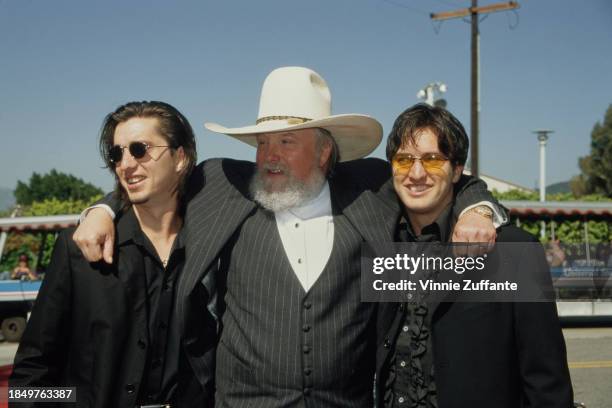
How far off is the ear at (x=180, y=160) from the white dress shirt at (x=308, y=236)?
0.52m

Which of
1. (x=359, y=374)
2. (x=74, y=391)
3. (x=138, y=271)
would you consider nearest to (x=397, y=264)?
(x=359, y=374)

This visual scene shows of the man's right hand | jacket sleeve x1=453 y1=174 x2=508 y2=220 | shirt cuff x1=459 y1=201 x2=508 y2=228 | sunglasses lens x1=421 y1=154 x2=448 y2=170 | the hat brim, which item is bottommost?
the man's right hand

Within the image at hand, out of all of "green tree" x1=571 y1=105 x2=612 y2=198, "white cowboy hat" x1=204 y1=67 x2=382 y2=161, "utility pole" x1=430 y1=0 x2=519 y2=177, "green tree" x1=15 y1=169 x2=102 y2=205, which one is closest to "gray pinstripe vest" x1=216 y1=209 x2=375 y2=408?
"white cowboy hat" x1=204 y1=67 x2=382 y2=161

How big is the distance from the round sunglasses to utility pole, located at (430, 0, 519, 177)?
16.3 meters

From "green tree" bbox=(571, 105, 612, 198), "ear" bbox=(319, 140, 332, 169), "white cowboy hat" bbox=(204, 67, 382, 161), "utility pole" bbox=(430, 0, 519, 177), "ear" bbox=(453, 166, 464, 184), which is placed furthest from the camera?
"green tree" bbox=(571, 105, 612, 198)

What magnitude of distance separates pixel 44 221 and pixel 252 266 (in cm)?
1178

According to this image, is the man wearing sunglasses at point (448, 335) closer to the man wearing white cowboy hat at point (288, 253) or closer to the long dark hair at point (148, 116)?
the man wearing white cowboy hat at point (288, 253)

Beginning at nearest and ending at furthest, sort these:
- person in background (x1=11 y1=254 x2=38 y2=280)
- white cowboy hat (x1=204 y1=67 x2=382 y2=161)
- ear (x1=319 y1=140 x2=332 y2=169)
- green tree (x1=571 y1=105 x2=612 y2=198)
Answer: white cowboy hat (x1=204 y1=67 x2=382 y2=161) → ear (x1=319 y1=140 x2=332 y2=169) → person in background (x1=11 y1=254 x2=38 y2=280) → green tree (x1=571 y1=105 x2=612 y2=198)

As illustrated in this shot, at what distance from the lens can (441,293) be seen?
8.58 ft

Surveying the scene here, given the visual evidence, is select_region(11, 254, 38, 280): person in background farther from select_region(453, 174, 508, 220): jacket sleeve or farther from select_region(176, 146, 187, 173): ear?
select_region(453, 174, 508, 220): jacket sleeve

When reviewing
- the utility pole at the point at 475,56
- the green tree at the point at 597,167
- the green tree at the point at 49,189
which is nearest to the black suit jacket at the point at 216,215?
the utility pole at the point at 475,56

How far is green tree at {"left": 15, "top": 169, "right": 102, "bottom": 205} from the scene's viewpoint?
69.8 meters

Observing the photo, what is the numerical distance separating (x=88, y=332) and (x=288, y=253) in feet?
3.16

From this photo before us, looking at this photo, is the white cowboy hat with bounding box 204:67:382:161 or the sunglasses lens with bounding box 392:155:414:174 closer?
the sunglasses lens with bounding box 392:155:414:174
